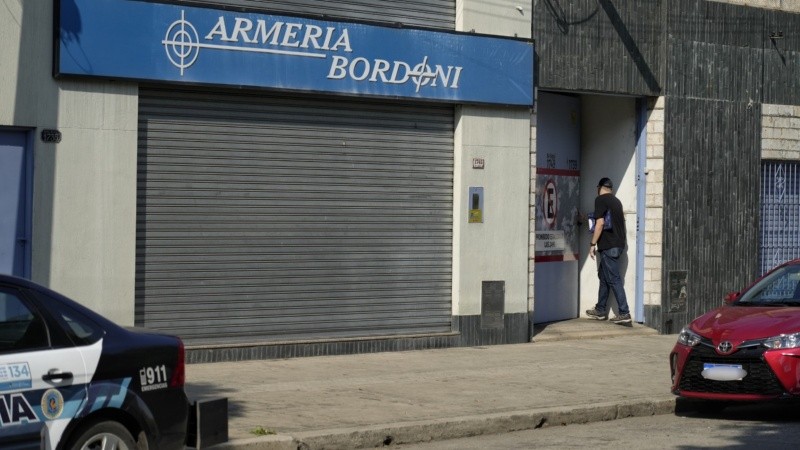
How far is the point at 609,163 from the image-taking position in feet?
59.2

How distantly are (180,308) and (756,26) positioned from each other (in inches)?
401

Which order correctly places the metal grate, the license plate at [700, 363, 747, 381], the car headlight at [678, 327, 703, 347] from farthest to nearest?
1. the metal grate
2. the car headlight at [678, 327, 703, 347]
3. the license plate at [700, 363, 747, 381]

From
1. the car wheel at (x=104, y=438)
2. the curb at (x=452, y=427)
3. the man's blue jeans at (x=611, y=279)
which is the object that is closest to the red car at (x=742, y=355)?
the curb at (x=452, y=427)

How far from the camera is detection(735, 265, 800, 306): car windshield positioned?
11.8 meters

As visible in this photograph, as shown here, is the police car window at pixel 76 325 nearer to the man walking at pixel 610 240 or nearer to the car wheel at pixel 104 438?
the car wheel at pixel 104 438

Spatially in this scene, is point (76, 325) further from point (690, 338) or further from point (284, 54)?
point (284, 54)

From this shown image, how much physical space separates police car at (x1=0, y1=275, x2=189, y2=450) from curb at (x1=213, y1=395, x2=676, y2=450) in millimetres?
1401

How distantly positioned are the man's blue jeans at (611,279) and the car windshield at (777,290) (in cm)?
484

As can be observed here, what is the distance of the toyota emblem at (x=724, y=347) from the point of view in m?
10.8

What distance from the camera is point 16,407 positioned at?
22.3ft

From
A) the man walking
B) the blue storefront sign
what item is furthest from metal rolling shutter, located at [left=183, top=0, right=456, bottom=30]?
the man walking

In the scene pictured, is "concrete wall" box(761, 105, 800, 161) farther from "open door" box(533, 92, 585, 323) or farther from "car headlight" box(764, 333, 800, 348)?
"car headlight" box(764, 333, 800, 348)

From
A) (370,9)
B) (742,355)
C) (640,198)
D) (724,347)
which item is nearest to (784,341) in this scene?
(742,355)

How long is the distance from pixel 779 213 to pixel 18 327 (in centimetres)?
1451
